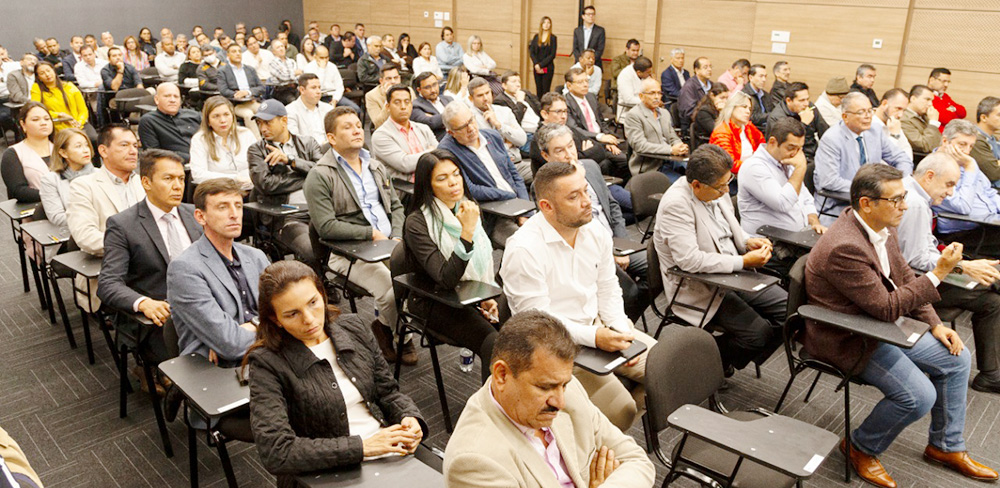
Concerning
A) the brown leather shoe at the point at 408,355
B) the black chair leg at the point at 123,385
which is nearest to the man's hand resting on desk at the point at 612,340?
the brown leather shoe at the point at 408,355

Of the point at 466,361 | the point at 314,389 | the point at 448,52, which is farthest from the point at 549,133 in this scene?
the point at 448,52

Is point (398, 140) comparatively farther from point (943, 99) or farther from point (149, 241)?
point (943, 99)

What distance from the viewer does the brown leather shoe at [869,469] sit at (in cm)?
299

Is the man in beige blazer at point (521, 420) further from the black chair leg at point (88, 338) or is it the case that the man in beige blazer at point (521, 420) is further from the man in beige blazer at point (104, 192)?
the black chair leg at point (88, 338)

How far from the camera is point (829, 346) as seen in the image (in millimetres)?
3033

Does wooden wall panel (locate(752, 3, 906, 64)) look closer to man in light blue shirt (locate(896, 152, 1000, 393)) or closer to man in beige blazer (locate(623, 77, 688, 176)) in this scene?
man in beige blazer (locate(623, 77, 688, 176))

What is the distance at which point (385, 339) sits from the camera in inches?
155

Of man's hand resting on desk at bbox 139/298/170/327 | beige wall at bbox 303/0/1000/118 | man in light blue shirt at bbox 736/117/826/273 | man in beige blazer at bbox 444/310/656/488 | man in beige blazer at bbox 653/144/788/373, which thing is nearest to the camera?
man in beige blazer at bbox 444/310/656/488

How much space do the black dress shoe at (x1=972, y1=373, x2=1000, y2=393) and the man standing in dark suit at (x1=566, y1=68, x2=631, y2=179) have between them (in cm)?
342

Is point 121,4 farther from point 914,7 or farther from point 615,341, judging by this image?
point 615,341

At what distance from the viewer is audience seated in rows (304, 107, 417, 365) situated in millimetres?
3727

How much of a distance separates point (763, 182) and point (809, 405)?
1.33m

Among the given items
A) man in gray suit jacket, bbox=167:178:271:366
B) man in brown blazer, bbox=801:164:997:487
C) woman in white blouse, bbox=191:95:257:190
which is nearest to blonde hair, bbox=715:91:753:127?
man in brown blazer, bbox=801:164:997:487

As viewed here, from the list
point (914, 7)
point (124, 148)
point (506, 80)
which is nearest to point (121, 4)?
point (506, 80)
